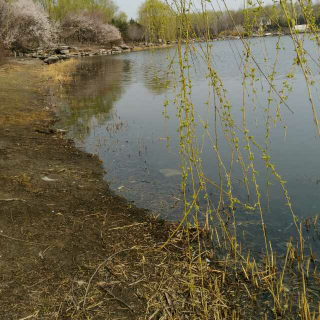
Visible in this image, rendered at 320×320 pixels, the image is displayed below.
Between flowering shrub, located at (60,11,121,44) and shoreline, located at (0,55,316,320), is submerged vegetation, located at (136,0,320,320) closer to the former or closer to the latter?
shoreline, located at (0,55,316,320)

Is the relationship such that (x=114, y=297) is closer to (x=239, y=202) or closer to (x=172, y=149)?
(x=239, y=202)

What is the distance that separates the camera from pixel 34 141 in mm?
9250

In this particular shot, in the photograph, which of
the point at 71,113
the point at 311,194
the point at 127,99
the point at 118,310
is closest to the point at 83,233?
the point at 118,310

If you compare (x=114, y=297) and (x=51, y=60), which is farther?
(x=51, y=60)

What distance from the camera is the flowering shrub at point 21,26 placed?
33.6 metres

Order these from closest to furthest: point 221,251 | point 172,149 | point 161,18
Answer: point 161,18, point 221,251, point 172,149

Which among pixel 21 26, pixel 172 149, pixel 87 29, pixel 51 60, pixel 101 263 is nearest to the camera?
pixel 101 263

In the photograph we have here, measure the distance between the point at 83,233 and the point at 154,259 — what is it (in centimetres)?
110

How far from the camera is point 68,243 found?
4.62 m

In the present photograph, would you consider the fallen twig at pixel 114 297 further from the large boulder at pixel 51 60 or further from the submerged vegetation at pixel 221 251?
the large boulder at pixel 51 60

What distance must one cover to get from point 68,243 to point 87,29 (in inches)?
2479

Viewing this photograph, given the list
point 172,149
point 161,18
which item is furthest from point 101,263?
point 172,149

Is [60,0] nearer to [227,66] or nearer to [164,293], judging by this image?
[227,66]

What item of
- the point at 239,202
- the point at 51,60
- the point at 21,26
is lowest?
the point at 239,202
